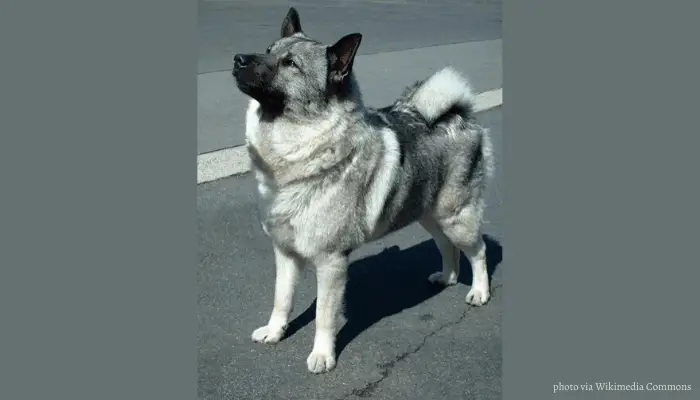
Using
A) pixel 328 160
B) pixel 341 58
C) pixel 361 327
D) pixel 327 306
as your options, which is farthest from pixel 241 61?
pixel 361 327

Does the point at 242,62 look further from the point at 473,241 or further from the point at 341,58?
the point at 473,241

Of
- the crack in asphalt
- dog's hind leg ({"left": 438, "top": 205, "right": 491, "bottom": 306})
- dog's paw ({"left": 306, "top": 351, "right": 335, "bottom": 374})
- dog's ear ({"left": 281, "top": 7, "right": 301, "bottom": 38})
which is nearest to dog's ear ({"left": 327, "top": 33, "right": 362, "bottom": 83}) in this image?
dog's ear ({"left": 281, "top": 7, "right": 301, "bottom": 38})

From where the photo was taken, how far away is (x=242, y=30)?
1099 cm

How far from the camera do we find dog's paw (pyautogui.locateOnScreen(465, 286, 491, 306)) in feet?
15.0

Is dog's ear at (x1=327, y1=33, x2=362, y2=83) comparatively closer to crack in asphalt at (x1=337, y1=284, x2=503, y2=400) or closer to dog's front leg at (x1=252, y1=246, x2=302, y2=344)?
dog's front leg at (x1=252, y1=246, x2=302, y2=344)

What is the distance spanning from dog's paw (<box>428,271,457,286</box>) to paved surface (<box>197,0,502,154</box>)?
8.23 feet

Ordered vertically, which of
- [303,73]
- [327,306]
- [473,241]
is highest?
[303,73]

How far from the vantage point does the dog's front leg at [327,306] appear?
3637 mm

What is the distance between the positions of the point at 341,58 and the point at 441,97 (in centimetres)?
92

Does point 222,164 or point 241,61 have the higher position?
point 241,61

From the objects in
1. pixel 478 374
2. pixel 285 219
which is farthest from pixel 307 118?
pixel 478 374

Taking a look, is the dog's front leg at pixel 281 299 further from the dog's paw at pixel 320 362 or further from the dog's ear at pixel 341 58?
the dog's ear at pixel 341 58

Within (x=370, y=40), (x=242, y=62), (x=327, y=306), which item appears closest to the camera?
(x=242, y=62)

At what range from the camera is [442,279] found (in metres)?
4.80
